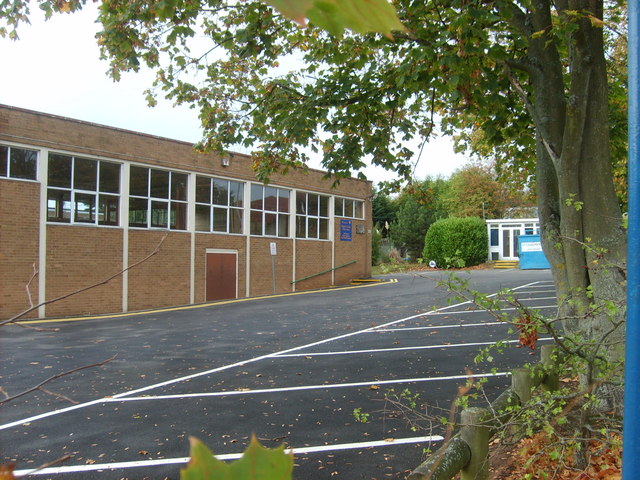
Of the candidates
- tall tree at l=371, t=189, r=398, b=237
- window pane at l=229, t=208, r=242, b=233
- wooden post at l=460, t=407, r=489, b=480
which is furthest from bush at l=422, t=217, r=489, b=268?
wooden post at l=460, t=407, r=489, b=480

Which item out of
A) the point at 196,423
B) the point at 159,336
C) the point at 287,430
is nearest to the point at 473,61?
the point at 287,430

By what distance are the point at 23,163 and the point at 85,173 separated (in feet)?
6.44

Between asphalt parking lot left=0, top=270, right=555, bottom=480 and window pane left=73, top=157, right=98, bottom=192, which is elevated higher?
window pane left=73, top=157, right=98, bottom=192

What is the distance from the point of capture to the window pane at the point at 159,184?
19.8 m

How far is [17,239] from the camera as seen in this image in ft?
52.5

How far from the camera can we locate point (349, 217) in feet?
96.0

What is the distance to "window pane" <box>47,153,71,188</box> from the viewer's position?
55.5ft

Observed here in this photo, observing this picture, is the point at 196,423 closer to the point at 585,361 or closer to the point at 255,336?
the point at 585,361

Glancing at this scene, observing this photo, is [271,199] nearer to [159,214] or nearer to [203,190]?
[203,190]

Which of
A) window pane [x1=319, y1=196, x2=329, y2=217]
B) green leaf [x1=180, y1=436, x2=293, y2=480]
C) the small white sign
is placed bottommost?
green leaf [x1=180, y1=436, x2=293, y2=480]

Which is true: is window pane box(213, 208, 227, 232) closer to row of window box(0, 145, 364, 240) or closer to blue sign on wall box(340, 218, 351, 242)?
row of window box(0, 145, 364, 240)

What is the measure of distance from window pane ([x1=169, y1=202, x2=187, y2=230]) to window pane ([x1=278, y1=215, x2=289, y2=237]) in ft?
17.4

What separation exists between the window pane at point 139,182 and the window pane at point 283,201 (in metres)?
6.98

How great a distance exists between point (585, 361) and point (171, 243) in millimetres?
17436
